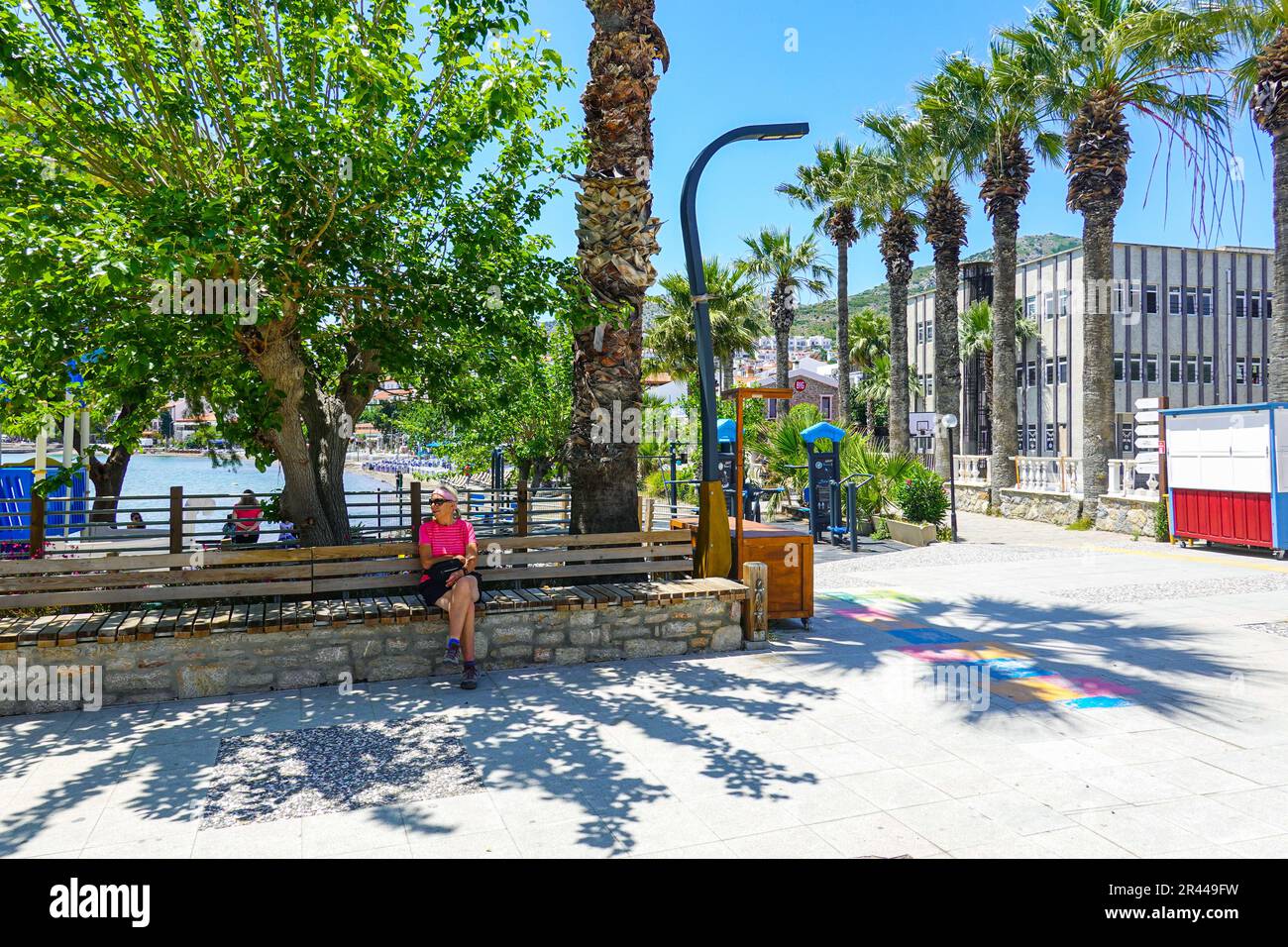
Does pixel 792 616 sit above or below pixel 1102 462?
below

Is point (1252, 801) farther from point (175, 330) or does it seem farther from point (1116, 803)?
point (175, 330)

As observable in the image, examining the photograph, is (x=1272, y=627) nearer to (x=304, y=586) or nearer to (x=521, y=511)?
(x=521, y=511)

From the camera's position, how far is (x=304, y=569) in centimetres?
728

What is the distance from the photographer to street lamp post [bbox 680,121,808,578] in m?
8.83

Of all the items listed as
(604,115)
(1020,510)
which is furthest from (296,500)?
(1020,510)

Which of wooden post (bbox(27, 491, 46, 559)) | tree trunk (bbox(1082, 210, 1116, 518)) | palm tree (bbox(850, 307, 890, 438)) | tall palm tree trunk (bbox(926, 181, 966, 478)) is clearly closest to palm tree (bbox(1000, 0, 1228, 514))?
tree trunk (bbox(1082, 210, 1116, 518))

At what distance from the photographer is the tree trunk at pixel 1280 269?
16.3 meters

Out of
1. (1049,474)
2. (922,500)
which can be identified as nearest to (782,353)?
(1049,474)

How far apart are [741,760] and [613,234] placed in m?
5.96

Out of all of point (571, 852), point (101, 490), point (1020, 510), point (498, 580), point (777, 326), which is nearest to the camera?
point (571, 852)

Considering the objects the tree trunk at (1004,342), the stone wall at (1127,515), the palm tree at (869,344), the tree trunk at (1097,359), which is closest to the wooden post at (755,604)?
the stone wall at (1127,515)

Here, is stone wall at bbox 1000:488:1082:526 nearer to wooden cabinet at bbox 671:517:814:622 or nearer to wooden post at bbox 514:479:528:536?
wooden cabinet at bbox 671:517:814:622

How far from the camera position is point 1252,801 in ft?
15.0

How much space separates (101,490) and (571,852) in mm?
15316
